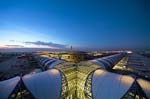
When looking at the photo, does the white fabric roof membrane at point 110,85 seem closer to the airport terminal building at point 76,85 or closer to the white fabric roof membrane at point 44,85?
the airport terminal building at point 76,85

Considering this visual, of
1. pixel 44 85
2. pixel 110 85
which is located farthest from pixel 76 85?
pixel 110 85

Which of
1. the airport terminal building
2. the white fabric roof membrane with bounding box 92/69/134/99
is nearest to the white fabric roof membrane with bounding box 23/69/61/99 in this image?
the airport terminal building

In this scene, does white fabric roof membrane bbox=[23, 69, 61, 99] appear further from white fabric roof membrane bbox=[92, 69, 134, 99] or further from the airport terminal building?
white fabric roof membrane bbox=[92, 69, 134, 99]

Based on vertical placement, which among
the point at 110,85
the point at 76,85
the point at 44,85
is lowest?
the point at 76,85

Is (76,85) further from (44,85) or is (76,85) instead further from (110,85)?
(110,85)

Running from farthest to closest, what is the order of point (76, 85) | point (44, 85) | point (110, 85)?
point (76, 85) < point (44, 85) < point (110, 85)

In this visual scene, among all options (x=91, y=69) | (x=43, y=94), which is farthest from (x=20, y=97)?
(x=91, y=69)

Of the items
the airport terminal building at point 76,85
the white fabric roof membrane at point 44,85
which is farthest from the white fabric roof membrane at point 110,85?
the white fabric roof membrane at point 44,85
